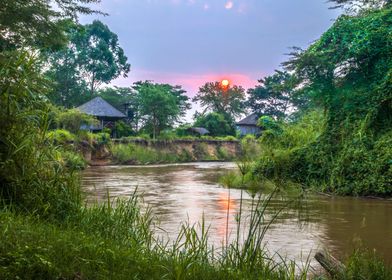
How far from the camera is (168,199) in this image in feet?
41.0

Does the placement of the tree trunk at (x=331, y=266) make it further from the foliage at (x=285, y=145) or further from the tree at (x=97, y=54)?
the tree at (x=97, y=54)

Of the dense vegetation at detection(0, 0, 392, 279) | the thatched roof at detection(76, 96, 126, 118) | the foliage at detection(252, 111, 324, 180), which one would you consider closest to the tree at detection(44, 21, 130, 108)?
the thatched roof at detection(76, 96, 126, 118)

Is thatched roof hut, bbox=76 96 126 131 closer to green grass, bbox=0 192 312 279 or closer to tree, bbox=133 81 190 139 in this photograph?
tree, bbox=133 81 190 139

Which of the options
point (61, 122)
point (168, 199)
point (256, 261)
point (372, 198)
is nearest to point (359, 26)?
point (372, 198)

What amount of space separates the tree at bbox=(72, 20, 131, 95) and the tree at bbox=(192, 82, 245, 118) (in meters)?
11.7

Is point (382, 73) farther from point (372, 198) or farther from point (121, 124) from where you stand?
point (121, 124)

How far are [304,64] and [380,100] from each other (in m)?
3.00

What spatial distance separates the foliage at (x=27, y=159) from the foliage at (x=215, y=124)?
4382 cm

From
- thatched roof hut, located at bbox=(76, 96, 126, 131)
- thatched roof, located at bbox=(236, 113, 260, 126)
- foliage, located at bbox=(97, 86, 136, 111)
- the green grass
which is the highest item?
foliage, located at bbox=(97, 86, 136, 111)

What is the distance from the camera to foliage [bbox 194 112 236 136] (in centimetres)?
4947

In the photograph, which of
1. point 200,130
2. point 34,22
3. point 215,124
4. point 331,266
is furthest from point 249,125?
point 331,266

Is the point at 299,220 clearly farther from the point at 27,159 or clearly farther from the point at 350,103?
the point at 350,103

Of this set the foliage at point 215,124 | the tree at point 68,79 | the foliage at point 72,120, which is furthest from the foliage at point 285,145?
the tree at point 68,79

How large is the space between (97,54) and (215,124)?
15549 mm
